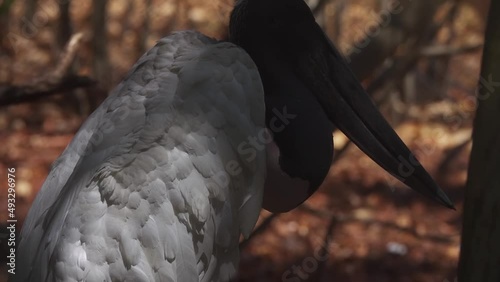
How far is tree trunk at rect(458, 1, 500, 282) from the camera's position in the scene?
2.33m

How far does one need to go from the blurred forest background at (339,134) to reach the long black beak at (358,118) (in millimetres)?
575

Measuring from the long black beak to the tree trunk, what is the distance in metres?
0.44

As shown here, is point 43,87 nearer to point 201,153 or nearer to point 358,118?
point 201,153

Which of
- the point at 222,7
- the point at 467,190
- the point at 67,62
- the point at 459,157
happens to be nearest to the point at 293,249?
the point at 459,157

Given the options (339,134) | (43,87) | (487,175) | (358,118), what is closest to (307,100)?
(358,118)

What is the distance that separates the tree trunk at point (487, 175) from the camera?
233 centimetres

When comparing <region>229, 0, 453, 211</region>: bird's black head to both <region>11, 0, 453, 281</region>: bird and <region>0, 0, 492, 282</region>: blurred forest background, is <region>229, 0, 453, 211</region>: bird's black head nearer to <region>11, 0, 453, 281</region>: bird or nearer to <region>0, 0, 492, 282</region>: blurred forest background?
<region>11, 0, 453, 281</region>: bird

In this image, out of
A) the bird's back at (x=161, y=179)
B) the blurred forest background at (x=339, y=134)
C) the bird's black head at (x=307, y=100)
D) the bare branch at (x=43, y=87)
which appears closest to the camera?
the bird's back at (x=161, y=179)

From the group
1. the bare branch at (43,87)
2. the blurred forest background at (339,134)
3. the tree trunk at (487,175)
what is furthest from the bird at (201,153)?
the blurred forest background at (339,134)

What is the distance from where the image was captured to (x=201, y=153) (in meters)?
2.43

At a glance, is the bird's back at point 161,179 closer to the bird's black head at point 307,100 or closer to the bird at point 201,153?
the bird at point 201,153

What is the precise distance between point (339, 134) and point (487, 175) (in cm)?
392

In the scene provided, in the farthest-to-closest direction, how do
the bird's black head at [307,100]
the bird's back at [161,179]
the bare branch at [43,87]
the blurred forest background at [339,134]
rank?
the blurred forest background at [339,134]
the bare branch at [43,87]
the bird's black head at [307,100]
the bird's back at [161,179]

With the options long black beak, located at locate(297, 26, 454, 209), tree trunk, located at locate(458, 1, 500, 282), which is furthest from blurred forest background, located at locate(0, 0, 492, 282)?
tree trunk, located at locate(458, 1, 500, 282)
